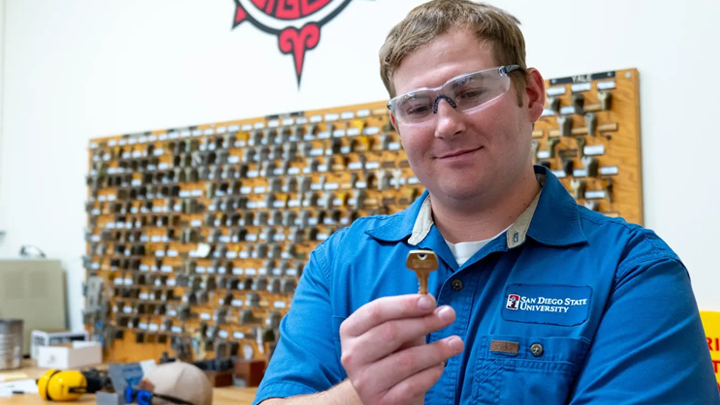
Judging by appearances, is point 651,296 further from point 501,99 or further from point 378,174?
point 378,174

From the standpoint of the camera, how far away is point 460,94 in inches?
53.3

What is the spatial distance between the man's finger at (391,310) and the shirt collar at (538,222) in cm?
44

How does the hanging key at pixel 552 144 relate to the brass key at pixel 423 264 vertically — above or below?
above

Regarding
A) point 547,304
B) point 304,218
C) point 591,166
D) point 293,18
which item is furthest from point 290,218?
point 547,304

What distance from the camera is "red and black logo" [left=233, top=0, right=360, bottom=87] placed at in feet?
11.6

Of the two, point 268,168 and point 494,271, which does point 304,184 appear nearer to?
point 268,168

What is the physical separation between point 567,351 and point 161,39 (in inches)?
138

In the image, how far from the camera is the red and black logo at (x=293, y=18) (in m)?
3.55

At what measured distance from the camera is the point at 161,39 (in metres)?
4.17

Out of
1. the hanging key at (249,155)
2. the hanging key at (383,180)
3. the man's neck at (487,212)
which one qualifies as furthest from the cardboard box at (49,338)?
the man's neck at (487,212)

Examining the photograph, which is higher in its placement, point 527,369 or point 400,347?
point 400,347

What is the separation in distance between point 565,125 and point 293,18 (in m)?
1.59

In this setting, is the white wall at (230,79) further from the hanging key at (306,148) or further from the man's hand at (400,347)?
the man's hand at (400,347)

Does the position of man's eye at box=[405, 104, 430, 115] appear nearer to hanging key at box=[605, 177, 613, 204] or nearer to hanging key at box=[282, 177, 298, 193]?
hanging key at box=[605, 177, 613, 204]
